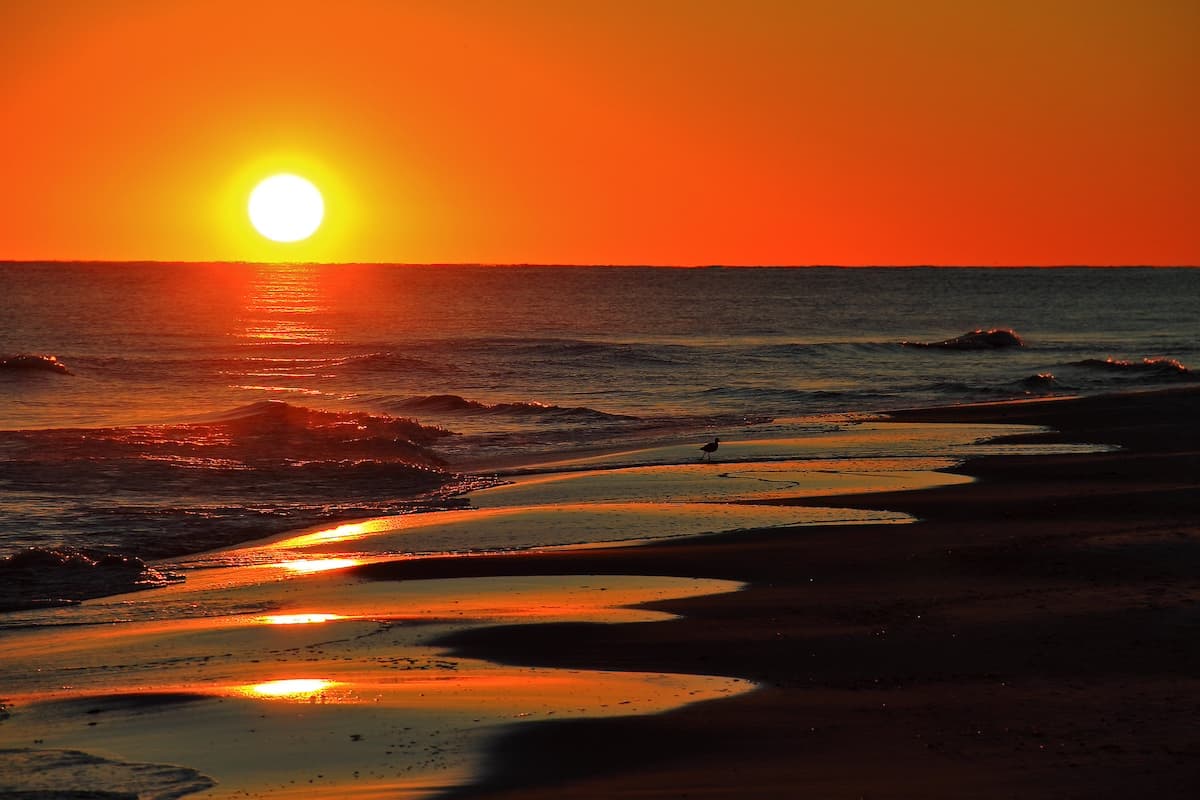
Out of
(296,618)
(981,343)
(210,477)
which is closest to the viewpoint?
(296,618)

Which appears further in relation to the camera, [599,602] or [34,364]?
[34,364]

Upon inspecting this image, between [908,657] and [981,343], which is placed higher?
[981,343]

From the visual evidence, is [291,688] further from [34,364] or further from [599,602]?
[34,364]

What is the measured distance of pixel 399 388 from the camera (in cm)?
4500

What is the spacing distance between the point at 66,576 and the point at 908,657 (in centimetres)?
862

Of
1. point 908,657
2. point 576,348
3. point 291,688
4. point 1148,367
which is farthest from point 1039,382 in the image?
point 291,688

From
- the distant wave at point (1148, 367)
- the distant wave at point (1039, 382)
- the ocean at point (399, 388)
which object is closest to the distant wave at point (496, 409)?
the ocean at point (399, 388)

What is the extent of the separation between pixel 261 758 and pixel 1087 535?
9.42 metres

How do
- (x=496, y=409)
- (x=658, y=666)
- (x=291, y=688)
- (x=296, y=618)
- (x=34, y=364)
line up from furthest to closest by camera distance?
1. (x=34, y=364)
2. (x=496, y=409)
3. (x=296, y=618)
4. (x=658, y=666)
5. (x=291, y=688)

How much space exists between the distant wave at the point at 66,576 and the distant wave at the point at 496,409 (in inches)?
784

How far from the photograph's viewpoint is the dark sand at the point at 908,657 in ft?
23.2

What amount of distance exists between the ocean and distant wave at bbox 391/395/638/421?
13cm

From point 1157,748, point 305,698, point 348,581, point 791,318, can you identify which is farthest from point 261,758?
point 791,318

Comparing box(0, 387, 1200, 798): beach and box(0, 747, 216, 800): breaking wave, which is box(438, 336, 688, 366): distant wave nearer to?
box(0, 387, 1200, 798): beach
